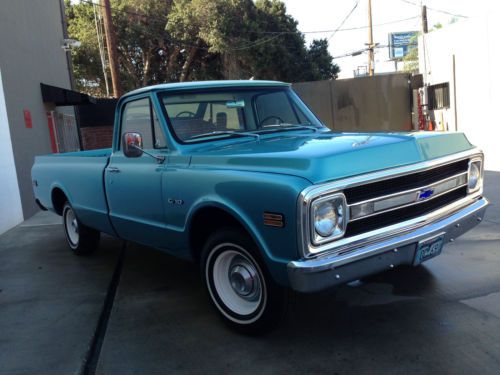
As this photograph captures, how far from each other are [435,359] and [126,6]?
95.6 ft

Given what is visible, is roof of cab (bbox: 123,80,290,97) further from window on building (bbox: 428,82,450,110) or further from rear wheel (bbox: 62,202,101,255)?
window on building (bbox: 428,82,450,110)

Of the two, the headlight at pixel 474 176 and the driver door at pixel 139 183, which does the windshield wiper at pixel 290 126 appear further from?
the headlight at pixel 474 176

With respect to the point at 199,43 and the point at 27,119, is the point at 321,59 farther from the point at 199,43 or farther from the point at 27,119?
the point at 27,119

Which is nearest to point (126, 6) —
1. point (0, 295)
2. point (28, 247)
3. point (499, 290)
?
point (28, 247)

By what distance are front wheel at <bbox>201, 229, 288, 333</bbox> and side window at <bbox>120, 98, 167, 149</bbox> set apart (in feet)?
3.90

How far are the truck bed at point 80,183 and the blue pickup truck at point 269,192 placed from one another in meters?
0.04

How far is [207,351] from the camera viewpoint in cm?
342

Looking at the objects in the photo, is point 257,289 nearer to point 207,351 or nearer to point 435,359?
point 207,351

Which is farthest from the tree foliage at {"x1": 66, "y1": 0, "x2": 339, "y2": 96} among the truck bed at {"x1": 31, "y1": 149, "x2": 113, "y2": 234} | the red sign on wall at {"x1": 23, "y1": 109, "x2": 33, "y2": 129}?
the truck bed at {"x1": 31, "y1": 149, "x2": 113, "y2": 234}

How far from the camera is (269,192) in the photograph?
3.01m

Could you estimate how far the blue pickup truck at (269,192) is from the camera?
2947 millimetres

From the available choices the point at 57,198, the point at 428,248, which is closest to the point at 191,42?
the point at 57,198

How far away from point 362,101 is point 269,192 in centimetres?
1334

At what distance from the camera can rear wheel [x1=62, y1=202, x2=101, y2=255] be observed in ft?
19.8
